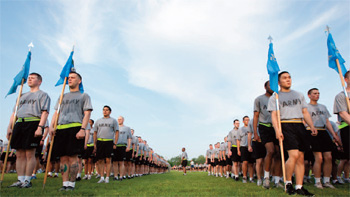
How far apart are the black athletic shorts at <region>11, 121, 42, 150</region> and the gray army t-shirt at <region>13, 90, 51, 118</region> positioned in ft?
0.79

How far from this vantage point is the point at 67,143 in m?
5.48

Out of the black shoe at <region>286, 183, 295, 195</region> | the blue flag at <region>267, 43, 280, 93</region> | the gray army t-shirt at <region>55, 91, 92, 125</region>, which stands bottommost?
the black shoe at <region>286, 183, 295, 195</region>

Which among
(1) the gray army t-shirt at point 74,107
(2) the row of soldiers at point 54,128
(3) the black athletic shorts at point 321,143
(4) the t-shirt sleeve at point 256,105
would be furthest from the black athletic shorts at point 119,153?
(3) the black athletic shorts at point 321,143

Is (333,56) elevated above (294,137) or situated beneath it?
elevated above

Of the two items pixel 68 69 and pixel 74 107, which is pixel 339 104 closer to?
pixel 74 107

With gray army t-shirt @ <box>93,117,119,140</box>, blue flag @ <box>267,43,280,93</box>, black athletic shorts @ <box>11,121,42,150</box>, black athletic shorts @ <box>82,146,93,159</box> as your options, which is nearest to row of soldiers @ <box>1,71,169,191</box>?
black athletic shorts @ <box>11,121,42,150</box>

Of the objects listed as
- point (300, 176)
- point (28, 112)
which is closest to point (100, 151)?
point (28, 112)

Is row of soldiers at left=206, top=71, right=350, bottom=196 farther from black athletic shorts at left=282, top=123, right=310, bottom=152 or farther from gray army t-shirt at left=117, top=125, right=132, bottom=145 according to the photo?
gray army t-shirt at left=117, top=125, right=132, bottom=145

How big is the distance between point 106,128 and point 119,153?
8.90 ft

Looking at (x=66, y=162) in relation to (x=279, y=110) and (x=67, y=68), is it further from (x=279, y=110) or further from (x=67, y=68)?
(x=279, y=110)

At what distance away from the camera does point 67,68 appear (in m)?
6.68

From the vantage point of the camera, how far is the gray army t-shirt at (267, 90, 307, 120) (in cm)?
546

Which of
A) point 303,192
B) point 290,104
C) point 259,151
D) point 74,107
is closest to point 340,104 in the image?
point 290,104

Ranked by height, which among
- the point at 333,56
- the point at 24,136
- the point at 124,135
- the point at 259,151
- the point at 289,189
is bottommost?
the point at 289,189
